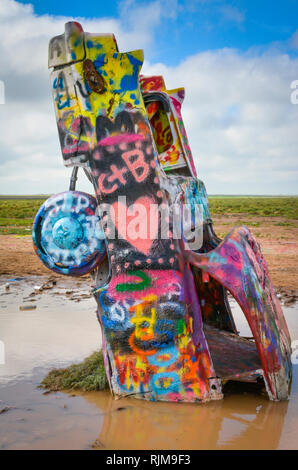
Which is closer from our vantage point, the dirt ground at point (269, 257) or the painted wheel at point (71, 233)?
the painted wheel at point (71, 233)

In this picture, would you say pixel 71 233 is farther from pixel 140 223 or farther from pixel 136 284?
pixel 136 284

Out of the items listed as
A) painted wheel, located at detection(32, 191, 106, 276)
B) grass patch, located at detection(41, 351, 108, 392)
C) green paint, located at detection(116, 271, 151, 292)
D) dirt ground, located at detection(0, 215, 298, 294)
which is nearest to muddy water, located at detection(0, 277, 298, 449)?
grass patch, located at detection(41, 351, 108, 392)

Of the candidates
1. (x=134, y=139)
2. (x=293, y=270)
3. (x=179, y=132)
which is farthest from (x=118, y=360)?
(x=293, y=270)

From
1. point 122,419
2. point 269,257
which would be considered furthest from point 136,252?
point 269,257

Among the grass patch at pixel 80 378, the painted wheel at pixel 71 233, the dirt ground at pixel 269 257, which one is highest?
the painted wheel at pixel 71 233

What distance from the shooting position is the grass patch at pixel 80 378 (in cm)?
417

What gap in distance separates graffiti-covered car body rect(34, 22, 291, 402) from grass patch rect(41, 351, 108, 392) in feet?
1.01

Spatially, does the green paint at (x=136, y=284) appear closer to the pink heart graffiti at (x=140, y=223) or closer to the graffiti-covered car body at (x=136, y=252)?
the graffiti-covered car body at (x=136, y=252)

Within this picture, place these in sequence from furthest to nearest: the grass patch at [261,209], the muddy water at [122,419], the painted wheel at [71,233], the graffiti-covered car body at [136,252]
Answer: the grass patch at [261,209] < the painted wheel at [71,233] < the graffiti-covered car body at [136,252] < the muddy water at [122,419]

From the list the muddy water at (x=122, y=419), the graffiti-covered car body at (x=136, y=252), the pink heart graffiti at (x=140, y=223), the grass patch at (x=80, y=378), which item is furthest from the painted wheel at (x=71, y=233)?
the muddy water at (x=122, y=419)

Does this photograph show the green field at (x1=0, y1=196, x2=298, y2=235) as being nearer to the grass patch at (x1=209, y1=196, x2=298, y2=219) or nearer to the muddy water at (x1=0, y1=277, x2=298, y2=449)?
the grass patch at (x1=209, y1=196, x2=298, y2=219)

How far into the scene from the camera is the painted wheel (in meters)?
3.92

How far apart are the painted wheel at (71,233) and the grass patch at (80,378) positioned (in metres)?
1.11
